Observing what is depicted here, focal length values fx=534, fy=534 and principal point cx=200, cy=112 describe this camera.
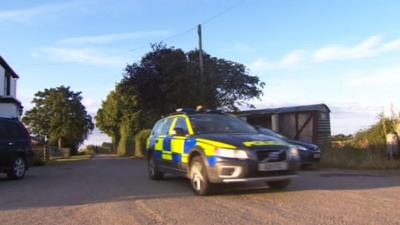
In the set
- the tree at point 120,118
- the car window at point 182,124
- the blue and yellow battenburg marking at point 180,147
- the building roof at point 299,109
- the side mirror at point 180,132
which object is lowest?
the blue and yellow battenburg marking at point 180,147

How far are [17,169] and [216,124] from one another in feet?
24.3

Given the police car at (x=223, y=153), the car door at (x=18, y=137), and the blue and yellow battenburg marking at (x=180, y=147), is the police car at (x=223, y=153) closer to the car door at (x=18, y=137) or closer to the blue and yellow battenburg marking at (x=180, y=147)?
the blue and yellow battenburg marking at (x=180, y=147)

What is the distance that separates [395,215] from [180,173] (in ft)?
16.5

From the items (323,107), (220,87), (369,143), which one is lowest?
(369,143)

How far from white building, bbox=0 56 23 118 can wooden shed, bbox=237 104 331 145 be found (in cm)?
1449

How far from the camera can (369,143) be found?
21172mm

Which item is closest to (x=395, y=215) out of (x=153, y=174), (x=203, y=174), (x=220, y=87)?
(x=203, y=174)

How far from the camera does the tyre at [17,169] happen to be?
51.2ft

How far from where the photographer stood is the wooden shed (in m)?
27.7

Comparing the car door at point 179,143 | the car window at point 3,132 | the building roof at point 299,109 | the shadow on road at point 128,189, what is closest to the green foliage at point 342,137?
the building roof at point 299,109

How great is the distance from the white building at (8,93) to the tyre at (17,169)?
1351 cm

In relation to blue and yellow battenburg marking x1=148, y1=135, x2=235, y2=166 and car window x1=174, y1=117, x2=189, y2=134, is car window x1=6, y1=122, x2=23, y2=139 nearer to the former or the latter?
blue and yellow battenburg marking x1=148, y1=135, x2=235, y2=166

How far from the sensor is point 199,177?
10.1 metres

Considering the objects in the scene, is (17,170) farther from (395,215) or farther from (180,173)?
(395,215)
